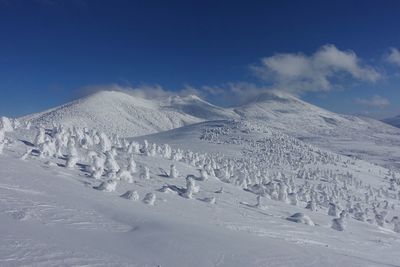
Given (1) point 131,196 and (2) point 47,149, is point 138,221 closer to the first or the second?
(1) point 131,196

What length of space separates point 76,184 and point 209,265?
25.2 m

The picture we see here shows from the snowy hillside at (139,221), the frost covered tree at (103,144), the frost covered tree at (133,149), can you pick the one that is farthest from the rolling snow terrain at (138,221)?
the frost covered tree at (133,149)

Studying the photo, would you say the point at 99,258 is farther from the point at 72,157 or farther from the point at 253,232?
the point at 72,157

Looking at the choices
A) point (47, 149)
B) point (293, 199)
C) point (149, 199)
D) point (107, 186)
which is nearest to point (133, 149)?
point (47, 149)

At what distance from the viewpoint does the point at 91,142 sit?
249 feet

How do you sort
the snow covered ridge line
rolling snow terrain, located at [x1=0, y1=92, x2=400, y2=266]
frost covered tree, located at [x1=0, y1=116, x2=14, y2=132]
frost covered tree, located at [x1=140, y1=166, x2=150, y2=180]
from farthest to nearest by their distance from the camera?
frost covered tree, located at [x1=0, y1=116, x2=14, y2=132] → frost covered tree, located at [x1=140, y1=166, x2=150, y2=180] → the snow covered ridge line → rolling snow terrain, located at [x1=0, y1=92, x2=400, y2=266]

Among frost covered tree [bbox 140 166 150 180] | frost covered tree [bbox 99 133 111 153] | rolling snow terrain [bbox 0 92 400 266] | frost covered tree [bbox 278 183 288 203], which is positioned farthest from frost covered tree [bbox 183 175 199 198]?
frost covered tree [bbox 278 183 288 203]

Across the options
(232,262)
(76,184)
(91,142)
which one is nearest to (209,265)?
(232,262)

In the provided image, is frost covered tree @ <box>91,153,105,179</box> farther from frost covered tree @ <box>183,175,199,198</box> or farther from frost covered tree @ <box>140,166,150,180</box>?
frost covered tree @ <box>183,175,199,198</box>

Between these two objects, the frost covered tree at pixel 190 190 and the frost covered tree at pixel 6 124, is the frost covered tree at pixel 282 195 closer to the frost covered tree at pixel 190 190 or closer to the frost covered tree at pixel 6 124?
the frost covered tree at pixel 190 190

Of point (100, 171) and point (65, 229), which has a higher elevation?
point (100, 171)

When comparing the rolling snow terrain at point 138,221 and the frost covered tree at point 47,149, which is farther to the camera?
the frost covered tree at point 47,149

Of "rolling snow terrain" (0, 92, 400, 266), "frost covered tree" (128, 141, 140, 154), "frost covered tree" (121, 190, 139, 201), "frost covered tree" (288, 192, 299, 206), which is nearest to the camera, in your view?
Answer: "rolling snow terrain" (0, 92, 400, 266)

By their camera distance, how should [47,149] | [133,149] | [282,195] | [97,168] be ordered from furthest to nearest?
[133,149] < [282,195] < [47,149] < [97,168]
